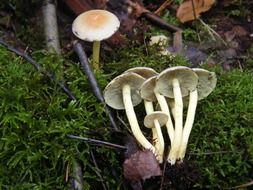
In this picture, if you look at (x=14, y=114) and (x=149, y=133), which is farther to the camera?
(x=149, y=133)

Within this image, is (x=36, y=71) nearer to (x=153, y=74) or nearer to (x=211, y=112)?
(x=153, y=74)

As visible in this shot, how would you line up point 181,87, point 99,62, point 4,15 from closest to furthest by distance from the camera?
point 181,87 → point 99,62 → point 4,15

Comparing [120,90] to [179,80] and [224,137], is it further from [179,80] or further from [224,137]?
[224,137]

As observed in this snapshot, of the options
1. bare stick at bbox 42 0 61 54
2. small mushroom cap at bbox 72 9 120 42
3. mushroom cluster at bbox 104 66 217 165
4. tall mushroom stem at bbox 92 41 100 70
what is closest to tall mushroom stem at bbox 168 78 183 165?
mushroom cluster at bbox 104 66 217 165

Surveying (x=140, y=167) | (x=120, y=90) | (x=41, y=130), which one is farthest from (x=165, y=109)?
(x=41, y=130)

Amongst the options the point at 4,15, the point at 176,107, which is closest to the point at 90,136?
the point at 176,107
